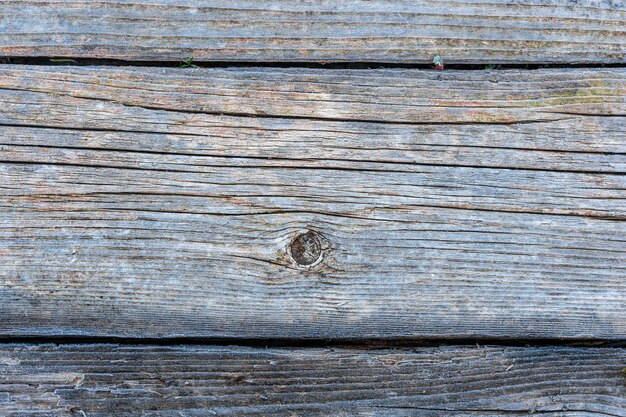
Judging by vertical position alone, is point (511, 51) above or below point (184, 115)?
above

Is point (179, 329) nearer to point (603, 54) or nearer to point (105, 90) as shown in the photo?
point (105, 90)

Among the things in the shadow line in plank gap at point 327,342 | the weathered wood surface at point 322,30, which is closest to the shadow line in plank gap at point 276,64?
the weathered wood surface at point 322,30

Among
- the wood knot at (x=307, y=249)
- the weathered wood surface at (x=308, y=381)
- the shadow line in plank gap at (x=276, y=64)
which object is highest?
the shadow line in plank gap at (x=276, y=64)

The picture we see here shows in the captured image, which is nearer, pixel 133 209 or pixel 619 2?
pixel 133 209

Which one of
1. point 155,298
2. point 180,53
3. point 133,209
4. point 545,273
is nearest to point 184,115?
point 180,53

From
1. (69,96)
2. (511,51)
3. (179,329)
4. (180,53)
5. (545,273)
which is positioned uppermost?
(511,51)

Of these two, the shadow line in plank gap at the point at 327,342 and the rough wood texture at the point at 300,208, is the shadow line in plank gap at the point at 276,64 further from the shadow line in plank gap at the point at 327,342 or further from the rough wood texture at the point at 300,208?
the shadow line in plank gap at the point at 327,342
